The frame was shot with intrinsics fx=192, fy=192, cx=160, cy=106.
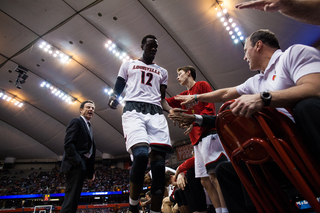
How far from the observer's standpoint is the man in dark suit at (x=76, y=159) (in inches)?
107

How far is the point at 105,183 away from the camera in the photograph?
22.9 m

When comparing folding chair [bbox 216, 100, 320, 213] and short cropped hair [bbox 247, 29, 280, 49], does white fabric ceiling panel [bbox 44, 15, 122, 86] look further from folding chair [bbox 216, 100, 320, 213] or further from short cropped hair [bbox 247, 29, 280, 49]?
folding chair [bbox 216, 100, 320, 213]

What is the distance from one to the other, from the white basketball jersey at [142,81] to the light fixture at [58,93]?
48.3 feet

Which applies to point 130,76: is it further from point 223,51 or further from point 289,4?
point 223,51

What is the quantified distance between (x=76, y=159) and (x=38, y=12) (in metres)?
10.6

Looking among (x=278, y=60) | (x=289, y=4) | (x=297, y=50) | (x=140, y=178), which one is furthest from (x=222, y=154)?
(x=289, y=4)

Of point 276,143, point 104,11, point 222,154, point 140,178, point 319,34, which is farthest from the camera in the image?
point 104,11

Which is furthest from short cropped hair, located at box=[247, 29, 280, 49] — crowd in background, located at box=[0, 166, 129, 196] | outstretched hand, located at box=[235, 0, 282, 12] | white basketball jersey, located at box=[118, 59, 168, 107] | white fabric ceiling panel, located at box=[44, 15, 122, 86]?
crowd in background, located at box=[0, 166, 129, 196]

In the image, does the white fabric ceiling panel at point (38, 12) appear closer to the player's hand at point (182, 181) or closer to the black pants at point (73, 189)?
the black pants at point (73, 189)

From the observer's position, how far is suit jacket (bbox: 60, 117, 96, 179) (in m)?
2.93

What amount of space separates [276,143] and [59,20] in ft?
40.8

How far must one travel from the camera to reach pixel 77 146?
3.24 m

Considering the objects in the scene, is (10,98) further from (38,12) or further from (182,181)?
(182,181)

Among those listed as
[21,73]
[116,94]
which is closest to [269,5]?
[116,94]
